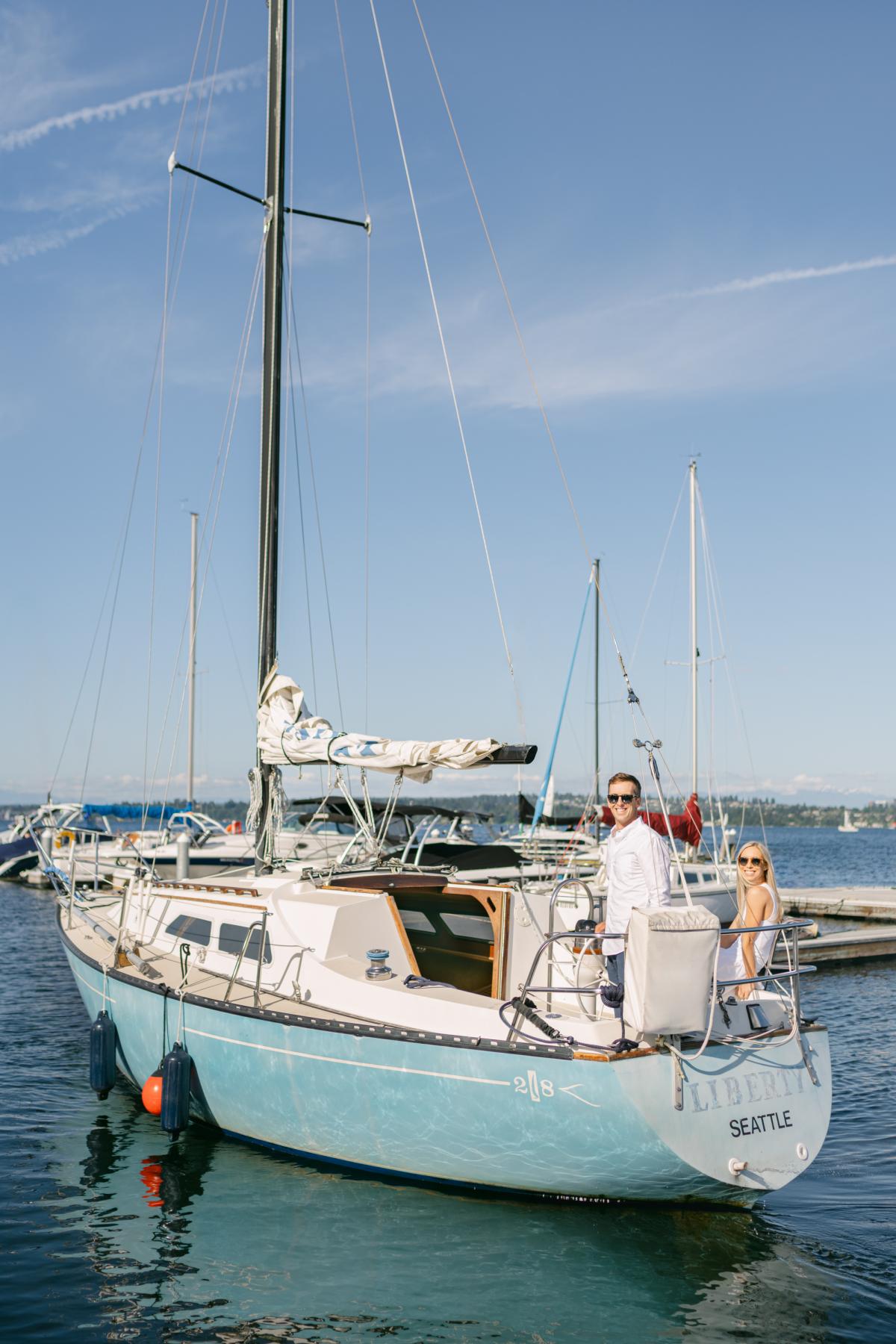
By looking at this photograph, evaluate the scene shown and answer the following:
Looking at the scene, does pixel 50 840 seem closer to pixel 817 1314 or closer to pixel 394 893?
pixel 394 893

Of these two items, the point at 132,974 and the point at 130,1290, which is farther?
the point at 132,974

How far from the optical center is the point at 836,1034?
14.7 meters

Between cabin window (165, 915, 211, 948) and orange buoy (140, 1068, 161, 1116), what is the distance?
55.6 inches

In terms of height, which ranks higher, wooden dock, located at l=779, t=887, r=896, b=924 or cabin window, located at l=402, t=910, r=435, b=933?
cabin window, located at l=402, t=910, r=435, b=933

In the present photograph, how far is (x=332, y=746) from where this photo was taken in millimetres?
10922

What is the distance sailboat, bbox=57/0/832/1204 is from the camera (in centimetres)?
672

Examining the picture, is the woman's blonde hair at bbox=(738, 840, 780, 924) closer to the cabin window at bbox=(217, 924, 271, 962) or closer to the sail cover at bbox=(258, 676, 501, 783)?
the sail cover at bbox=(258, 676, 501, 783)

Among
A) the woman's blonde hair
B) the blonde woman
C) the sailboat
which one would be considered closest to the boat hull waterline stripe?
the sailboat

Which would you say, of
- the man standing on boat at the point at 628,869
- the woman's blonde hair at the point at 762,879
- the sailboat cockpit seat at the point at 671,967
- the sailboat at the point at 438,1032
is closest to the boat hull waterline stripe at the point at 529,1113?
the sailboat at the point at 438,1032

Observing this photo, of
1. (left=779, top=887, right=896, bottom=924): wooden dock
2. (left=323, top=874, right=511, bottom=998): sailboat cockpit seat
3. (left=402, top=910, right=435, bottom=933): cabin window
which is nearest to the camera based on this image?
(left=323, top=874, right=511, bottom=998): sailboat cockpit seat

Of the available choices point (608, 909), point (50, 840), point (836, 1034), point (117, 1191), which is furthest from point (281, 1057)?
point (50, 840)

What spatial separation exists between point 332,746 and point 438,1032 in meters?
3.98

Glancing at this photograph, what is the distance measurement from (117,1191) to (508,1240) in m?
3.31

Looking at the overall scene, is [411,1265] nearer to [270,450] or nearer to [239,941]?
[239,941]
